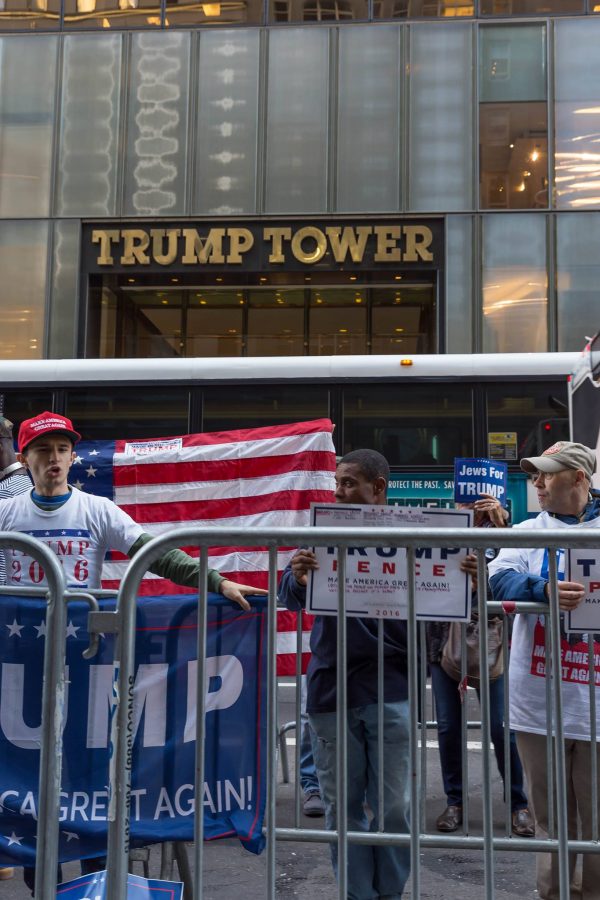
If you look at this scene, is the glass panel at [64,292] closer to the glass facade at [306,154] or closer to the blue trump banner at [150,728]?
the glass facade at [306,154]

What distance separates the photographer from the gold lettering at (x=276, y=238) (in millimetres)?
17406

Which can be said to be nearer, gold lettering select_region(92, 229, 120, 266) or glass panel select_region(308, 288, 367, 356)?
glass panel select_region(308, 288, 367, 356)

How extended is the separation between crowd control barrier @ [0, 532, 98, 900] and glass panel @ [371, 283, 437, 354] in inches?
550

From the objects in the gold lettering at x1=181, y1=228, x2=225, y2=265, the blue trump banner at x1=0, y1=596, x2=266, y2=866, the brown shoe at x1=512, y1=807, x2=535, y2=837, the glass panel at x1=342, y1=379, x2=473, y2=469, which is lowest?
the brown shoe at x1=512, y1=807, x2=535, y2=837

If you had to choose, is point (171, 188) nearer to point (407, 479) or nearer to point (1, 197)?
point (1, 197)

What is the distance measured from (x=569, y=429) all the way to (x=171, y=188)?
10632 millimetres

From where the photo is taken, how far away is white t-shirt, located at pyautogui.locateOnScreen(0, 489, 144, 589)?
13.5 feet

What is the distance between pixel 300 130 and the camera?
1741 centimetres

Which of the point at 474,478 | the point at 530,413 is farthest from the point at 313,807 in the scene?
the point at 530,413

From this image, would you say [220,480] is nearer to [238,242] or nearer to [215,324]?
[215,324]

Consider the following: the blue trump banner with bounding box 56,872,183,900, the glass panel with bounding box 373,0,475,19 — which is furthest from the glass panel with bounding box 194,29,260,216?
the blue trump banner with bounding box 56,872,183,900

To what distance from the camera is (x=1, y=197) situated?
17703 mm

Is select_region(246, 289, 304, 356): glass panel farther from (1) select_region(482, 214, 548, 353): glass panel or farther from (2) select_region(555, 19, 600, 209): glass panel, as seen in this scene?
(2) select_region(555, 19, 600, 209): glass panel

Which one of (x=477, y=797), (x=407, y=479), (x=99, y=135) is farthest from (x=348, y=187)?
(x=477, y=797)
